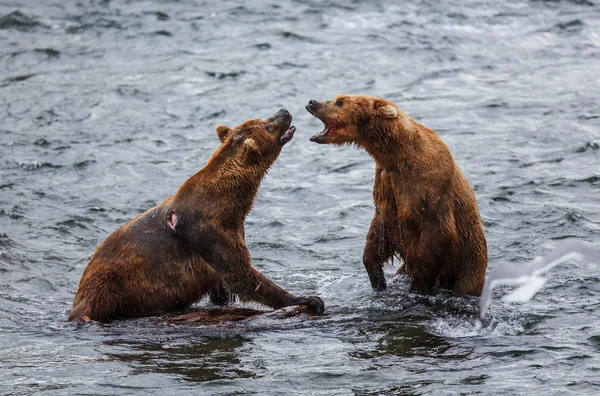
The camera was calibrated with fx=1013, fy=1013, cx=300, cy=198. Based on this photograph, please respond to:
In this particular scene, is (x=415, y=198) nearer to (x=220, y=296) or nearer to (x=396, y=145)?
(x=396, y=145)

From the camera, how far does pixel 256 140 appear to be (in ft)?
25.7

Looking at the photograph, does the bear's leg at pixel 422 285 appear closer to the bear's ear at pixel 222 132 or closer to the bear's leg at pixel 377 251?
the bear's leg at pixel 377 251

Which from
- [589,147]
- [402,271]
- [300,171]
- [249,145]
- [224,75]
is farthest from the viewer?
[224,75]

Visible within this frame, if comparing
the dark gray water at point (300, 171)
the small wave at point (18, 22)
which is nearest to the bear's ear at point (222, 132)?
the dark gray water at point (300, 171)

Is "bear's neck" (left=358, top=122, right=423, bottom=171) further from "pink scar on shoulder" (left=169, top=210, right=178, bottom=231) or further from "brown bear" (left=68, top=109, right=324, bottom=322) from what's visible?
"pink scar on shoulder" (left=169, top=210, right=178, bottom=231)

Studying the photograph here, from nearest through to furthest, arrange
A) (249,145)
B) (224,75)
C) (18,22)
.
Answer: (249,145) → (224,75) → (18,22)

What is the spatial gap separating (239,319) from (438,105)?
7.44 meters

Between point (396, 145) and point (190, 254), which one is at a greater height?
point (396, 145)

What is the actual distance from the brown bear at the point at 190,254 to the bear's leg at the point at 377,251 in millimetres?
623

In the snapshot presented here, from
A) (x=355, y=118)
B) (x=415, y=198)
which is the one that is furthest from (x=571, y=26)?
(x=415, y=198)

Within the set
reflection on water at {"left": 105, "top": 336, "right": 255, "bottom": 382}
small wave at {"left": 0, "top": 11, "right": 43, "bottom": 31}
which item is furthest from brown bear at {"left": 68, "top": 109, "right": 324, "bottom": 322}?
small wave at {"left": 0, "top": 11, "right": 43, "bottom": 31}

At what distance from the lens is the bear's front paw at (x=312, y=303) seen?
298 inches

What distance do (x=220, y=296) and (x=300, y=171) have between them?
4.48 metres

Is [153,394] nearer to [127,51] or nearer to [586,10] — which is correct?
[127,51]
